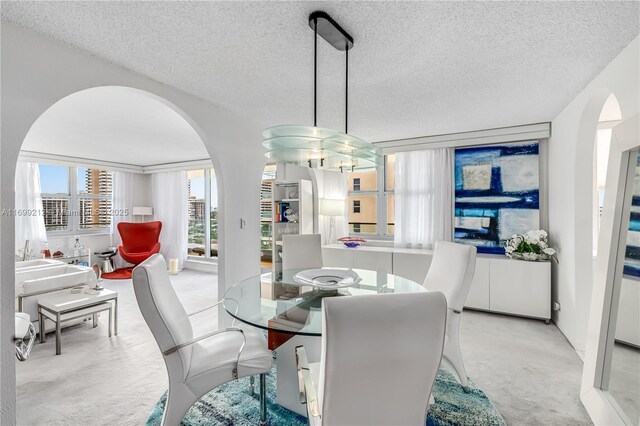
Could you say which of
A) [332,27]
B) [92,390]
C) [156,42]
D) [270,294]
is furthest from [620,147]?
[92,390]

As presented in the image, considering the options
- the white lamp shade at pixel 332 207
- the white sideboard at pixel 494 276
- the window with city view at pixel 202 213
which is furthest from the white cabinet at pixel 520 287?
the window with city view at pixel 202 213

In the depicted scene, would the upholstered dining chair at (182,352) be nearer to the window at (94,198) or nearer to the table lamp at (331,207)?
the table lamp at (331,207)

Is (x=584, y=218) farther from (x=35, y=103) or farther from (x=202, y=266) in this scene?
(x=202, y=266)

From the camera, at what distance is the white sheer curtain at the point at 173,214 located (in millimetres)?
6977

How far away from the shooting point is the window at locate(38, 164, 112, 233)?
6109 mm

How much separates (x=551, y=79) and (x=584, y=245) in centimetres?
152

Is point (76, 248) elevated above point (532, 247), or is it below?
below

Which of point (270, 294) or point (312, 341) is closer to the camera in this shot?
point (312, 341)

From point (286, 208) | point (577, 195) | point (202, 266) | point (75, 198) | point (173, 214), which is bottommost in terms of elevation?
point (202, 266)

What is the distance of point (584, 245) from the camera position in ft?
9.37

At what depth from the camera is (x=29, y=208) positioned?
5.59 metres

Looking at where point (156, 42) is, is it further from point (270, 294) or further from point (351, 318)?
point (351, 318)

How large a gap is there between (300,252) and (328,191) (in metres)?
1.79

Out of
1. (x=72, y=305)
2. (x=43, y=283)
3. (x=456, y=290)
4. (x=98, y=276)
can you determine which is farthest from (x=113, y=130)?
(x=456, y=290)
